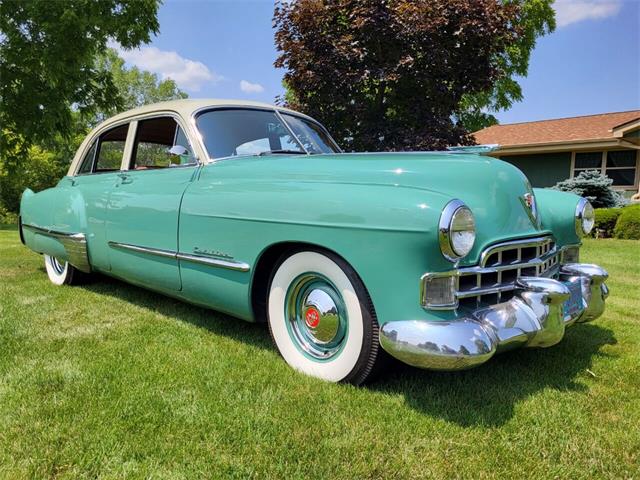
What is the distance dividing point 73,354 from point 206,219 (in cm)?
111

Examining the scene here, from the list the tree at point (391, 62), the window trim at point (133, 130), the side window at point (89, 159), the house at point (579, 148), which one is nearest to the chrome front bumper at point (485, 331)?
the window trim at point (133, 130)

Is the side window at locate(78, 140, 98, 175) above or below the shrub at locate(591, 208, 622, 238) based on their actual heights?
above

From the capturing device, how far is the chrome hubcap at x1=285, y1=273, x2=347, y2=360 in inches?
100

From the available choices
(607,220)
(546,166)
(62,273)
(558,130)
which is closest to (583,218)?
(62,273)

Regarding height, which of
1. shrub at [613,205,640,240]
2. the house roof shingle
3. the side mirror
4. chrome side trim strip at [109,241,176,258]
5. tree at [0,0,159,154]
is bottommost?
shrub at [613,205,640,240]

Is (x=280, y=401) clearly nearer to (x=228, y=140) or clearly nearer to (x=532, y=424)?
(x=532, y=424)

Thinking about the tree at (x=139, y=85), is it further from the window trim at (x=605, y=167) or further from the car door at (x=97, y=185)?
the car door at (x=97, y=185)

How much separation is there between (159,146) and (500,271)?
2844 millimetres

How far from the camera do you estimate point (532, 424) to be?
2.16 metres

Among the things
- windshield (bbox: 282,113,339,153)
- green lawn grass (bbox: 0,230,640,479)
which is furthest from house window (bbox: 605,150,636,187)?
windshield (bbox: 282,113,339,153)

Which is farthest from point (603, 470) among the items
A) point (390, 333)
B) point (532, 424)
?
point (390, 333)

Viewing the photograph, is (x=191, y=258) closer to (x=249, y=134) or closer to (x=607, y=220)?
(x=249, y=134)

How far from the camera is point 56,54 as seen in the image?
11281 mm

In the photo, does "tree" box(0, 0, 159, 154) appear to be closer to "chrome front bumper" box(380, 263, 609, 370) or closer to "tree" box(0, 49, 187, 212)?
"tree" box(0, 49, 187, 212)
